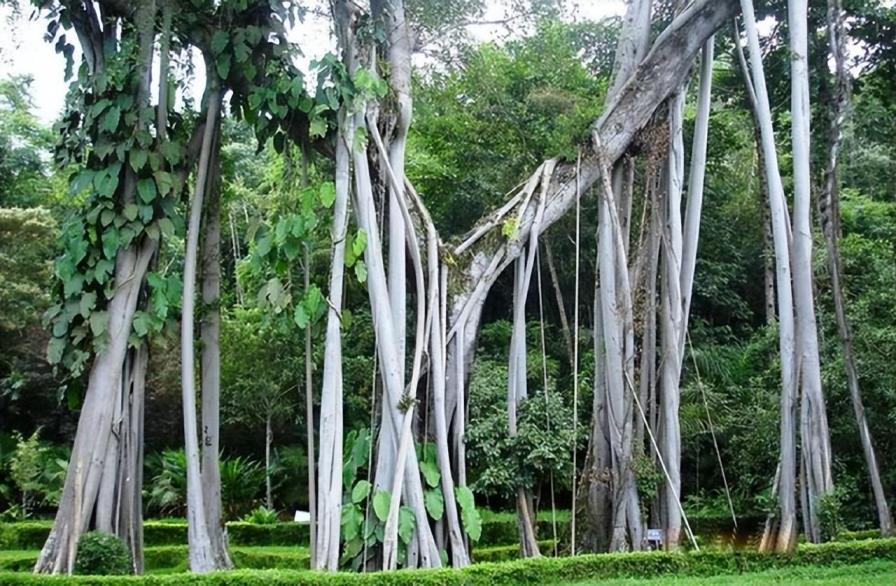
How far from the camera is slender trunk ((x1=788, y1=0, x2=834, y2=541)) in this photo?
6.27m

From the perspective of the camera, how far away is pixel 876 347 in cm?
859

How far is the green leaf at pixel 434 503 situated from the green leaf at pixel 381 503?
11.2 inches

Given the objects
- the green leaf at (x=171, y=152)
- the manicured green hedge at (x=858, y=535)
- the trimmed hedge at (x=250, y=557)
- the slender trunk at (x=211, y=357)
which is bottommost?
the trimmed hedge at (x=250, y=557)

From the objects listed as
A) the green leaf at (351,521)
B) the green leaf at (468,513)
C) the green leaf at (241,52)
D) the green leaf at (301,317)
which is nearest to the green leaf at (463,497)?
the green leaf at (468,513)

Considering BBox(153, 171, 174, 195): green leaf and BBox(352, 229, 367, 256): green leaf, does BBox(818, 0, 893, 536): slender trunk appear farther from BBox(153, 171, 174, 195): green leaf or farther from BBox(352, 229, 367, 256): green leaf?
BBox(153, 171, 174, 195): green leaf

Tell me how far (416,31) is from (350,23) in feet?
2.73

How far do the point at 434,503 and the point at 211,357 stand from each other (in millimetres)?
2126

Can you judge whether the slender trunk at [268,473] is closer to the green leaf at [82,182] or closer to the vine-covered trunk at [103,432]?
the vine-covered trunk at [103,432]

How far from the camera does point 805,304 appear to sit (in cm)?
643

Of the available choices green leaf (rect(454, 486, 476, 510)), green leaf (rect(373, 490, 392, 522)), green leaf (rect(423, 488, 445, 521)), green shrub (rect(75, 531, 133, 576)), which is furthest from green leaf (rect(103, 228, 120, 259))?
green leaf (rect(454, 486, 476, 510))

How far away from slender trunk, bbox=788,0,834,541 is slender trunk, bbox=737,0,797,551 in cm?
7

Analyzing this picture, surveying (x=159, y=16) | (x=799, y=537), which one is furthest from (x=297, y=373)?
(x=799, y=537)

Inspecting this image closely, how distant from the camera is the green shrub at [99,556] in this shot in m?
6.19

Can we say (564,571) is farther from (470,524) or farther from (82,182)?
(82,182)
